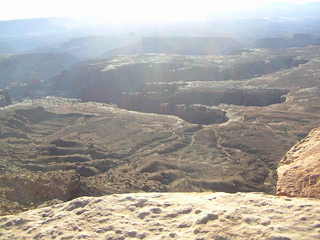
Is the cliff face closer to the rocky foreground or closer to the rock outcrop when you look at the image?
the rocky foreground

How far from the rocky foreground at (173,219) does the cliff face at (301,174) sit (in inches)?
16.6

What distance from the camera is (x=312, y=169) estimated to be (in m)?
7.87

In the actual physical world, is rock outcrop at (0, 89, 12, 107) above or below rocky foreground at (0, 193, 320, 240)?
below

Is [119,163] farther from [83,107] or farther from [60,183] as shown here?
[83,107]

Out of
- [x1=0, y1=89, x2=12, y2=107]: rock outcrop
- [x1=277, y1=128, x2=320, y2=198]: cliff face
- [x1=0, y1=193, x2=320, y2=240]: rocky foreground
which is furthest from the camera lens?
[x1=0, y1=89, x2=12, y2=107]: rock outcrop

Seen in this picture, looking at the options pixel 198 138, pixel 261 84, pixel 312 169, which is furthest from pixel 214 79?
pixel 312 169

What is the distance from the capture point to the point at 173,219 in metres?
7.27

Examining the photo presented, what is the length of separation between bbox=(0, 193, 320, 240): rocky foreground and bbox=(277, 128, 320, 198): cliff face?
1.38ft

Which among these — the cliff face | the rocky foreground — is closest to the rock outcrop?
the rocky foreground

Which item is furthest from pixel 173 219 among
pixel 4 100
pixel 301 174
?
pixel 4 100

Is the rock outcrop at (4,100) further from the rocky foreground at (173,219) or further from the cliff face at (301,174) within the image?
the cliff face at (301,174)

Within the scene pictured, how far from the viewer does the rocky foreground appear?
6.43 metres

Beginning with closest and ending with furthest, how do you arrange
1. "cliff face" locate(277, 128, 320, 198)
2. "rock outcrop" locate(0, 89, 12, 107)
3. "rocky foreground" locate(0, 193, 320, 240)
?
"rocky foreground" locate(0, 193, 320, 240), "cliff face" locate(277, 128, 320, 198), "rock outcrop" locate(0, 89, 12, 107)

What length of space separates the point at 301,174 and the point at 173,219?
8.01ft
